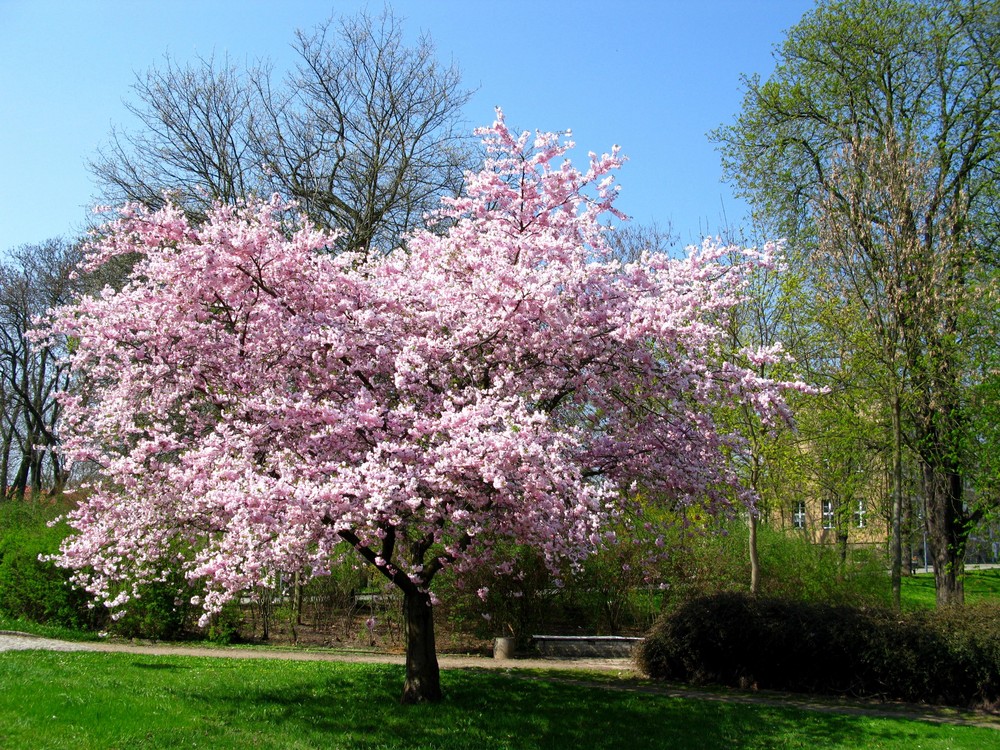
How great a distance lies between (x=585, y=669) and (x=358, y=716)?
507 centimetres

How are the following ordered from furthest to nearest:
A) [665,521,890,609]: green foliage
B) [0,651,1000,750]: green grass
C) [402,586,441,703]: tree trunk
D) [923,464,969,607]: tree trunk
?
1. [665,521,890,609]: green foliage
2. [923,464,969,607]: tree trunk
3. [402,586,441,703]: tree trunk
4. [0,651,1000,750]: green grass

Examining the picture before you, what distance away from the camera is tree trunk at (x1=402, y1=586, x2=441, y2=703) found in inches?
342

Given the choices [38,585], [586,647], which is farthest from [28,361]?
[586,647]

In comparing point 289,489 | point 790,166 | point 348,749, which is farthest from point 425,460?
point 790,166

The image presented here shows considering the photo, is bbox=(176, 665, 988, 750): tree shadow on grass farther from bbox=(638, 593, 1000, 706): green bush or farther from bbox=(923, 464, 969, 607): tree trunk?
bbox=(923, 464, 969, 607): tree trunk

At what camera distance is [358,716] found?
812 centimetres

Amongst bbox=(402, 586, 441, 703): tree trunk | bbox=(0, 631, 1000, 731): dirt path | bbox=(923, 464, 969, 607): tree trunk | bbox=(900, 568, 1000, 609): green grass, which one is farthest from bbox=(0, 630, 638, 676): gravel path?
bbox=(900, 568, 1000, 609): green grass

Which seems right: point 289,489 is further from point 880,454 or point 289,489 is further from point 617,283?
point 880,454

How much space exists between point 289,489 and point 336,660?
7.01 metres

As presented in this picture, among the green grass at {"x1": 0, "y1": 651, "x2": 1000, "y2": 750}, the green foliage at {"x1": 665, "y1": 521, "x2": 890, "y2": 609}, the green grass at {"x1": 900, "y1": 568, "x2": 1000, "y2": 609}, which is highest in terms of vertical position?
the green foliage at {"x1": 665, "y1": 521, "x2": 890, "y2": 609}

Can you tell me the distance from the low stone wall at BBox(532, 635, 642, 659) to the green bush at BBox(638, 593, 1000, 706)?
1.85 metres

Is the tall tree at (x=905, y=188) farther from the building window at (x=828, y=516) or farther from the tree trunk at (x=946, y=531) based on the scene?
the building window at (x=828, y=516)

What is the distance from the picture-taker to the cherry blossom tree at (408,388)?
6.72 meters

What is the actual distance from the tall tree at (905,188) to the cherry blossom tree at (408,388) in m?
6.85
